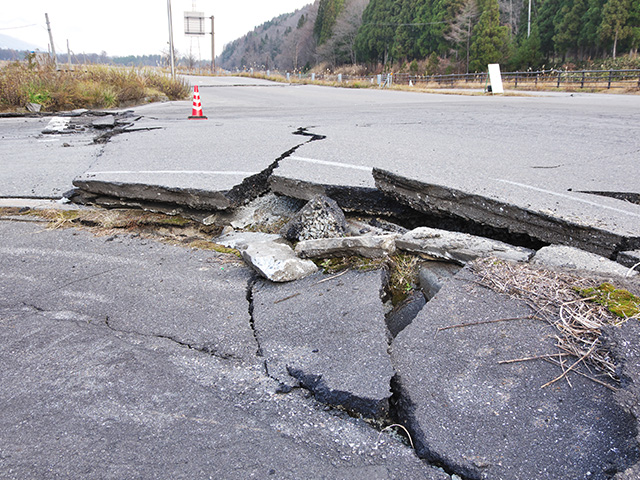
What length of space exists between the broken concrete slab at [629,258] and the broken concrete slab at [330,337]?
62.0 inches

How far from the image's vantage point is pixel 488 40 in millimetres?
40062

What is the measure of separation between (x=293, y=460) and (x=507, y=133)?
710 centimetres

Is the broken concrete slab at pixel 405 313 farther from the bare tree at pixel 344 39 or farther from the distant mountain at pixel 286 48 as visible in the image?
the bare tree at pixel 344 39

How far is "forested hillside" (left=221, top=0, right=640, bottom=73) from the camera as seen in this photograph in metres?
37.0

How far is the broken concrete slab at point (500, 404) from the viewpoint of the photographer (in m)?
1.60

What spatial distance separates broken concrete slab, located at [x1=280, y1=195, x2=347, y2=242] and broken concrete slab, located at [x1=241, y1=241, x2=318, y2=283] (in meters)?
0.36

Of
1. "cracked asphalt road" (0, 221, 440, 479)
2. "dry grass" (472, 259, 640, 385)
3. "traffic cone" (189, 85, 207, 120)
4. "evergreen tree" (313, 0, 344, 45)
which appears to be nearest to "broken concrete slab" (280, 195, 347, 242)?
"cracked asphalt road" (0, 221, 440, 479)

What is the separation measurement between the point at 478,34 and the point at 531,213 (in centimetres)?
4355

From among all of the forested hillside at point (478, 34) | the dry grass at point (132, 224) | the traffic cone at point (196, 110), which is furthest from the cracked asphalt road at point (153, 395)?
the forested hillside at point (478, 34)

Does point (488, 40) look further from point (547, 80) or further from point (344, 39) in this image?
point (344, 39)

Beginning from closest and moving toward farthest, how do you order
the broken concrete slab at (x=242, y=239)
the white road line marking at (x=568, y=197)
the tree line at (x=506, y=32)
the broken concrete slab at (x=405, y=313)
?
the broken concrete slab at (x=405, y=313) < the white road line marking at (x=568, y=197) < the broken concrete slab at (x=242, y=239) < the tree line at (x=506, y=32)

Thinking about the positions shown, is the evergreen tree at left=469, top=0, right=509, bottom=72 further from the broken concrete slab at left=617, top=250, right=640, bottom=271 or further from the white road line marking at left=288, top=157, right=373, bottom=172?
the broken concrete slab at left=617, top=250, right=640, bottom=271

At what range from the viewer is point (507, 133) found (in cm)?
742

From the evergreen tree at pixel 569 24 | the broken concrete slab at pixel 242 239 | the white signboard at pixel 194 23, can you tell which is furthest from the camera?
the evergreen tree at pixel 569 24
